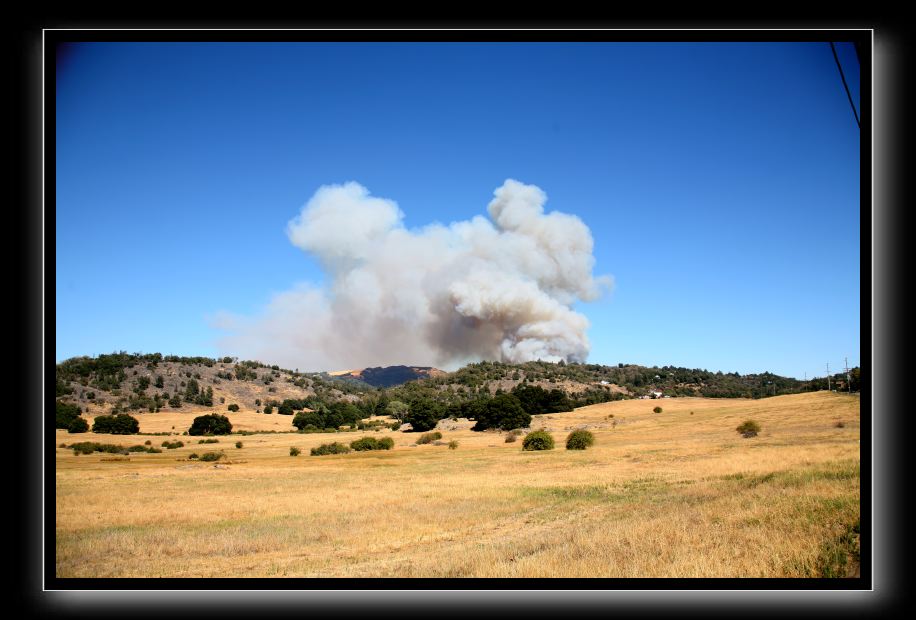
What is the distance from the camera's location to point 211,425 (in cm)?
3744

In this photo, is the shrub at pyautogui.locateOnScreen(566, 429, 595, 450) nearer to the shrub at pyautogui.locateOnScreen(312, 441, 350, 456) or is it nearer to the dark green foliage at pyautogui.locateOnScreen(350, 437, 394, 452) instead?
the dark green foliage at pyautogui.locateOnScreen(350, 437, 394, 452)

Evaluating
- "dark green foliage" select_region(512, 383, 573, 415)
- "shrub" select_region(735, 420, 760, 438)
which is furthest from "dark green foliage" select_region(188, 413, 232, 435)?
"dark green foliage" select_region(512, 383, 573, 415)

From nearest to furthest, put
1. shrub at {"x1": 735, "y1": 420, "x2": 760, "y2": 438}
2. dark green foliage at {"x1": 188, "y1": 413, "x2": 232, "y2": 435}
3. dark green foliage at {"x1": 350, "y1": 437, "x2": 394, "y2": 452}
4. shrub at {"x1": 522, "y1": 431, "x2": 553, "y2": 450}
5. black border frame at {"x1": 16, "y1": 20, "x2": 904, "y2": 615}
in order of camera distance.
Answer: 1. black border frame at {"x1": 16, "y1": 20, "x2": 904, "y2": 615}
2. shrub at {"x1": 735, "y1": 420, "x2": 760, "y2": 438}
3. dark green foliage at {"x1": 188, "y1": 413, "x2": 232, "y2": 435}
4. shrub at {"x1": 522, "y1": 431, "x2": 553, "y2": 450}
5. dark green foliage at {"x1": 350, "y1": 437, "x2": 394, "y2": 452}

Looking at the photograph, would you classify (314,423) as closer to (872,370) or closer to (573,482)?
(573,482)

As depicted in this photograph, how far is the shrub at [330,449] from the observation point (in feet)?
117

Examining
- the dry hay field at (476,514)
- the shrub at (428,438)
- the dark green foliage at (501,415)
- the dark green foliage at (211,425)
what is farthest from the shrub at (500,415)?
the dry hay field at (476,514)

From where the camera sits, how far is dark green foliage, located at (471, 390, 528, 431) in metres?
53.4

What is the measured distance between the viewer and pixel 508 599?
8.30 meters

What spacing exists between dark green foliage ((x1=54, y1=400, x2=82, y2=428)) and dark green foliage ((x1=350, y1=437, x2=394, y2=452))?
71.5 ft

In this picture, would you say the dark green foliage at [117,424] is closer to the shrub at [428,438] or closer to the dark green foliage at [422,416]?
the shrub at [428,438]
